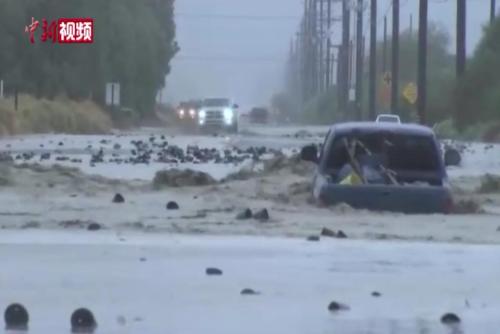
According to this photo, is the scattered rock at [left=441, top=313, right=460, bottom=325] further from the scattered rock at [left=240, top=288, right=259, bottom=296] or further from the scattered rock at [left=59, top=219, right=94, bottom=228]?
A: the scattered rock at [left=59, top=219, right=94, bottom=228]

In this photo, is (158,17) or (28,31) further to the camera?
(158,17)

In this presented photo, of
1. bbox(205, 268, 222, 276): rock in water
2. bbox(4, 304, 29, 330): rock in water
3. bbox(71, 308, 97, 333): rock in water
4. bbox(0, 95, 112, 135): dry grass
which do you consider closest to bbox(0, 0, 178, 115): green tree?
bbox(0, 95, 112, 135): dry grass

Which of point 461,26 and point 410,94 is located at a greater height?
point 461,26

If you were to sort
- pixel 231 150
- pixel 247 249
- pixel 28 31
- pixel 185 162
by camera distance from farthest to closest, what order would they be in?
pixel 28 31
pixel 231 150
pixel 185 162
pixel 247 249

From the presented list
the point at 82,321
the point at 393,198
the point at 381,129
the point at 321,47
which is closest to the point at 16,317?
the point at 82,321

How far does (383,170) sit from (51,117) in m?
55.0

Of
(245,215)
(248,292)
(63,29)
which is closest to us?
(248,292)

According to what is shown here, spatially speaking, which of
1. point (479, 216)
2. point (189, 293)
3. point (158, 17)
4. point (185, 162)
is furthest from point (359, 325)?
point (158, 17)

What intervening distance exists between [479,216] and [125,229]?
17.2ft

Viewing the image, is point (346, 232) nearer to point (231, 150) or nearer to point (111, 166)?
point (111, 166)

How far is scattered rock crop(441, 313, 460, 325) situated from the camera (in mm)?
11863

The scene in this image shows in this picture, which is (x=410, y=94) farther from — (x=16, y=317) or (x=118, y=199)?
(x=16, y=317)

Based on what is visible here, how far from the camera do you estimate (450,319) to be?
11914mm

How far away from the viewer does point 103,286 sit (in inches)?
540
